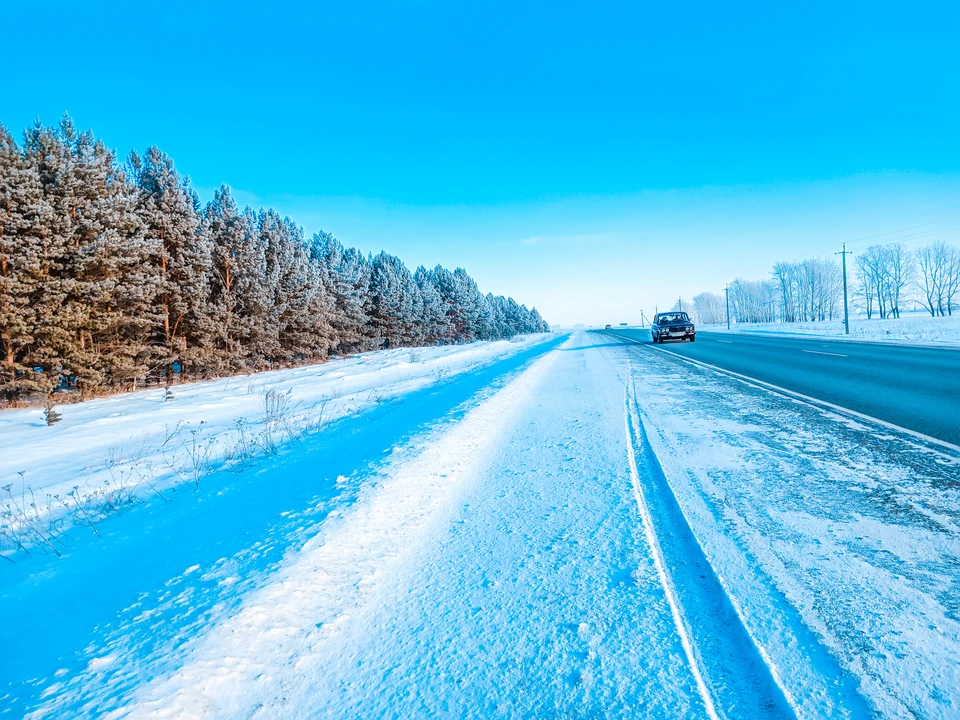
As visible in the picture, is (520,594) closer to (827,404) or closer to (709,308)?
(827,404)

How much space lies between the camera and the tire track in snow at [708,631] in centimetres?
170

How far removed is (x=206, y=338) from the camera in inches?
830

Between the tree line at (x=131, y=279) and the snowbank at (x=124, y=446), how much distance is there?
284 cm

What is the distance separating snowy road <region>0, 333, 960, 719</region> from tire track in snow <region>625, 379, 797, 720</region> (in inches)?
0.4

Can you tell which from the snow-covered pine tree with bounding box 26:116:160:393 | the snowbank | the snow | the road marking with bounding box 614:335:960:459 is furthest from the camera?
the snow-covered pine tree with bounding box 26:116:160:393

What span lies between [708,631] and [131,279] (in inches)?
811

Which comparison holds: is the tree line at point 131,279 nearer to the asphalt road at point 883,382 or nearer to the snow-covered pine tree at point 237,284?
the snow-covered pine tree at point 237,284

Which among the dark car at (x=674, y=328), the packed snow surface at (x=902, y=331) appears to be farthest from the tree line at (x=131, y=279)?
the packed snow surface at (x=902, y=331)

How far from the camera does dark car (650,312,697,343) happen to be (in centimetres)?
2811

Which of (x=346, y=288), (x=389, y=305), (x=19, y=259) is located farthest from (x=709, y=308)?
(x=19, y=259)

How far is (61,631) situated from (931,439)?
786 cm

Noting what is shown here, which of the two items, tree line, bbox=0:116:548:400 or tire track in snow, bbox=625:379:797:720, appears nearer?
tire track in snow, bbox=625:379:797:720

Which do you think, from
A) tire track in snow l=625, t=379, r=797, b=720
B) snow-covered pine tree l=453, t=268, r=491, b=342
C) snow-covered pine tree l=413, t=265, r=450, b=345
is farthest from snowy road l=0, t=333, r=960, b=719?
snow-covered pine tree l=453, t=268, r=491, b=342

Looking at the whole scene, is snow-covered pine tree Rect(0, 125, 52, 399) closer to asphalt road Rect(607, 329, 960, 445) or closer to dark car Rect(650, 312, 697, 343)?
asphalt road Rect(607, 329, 960, 445)
